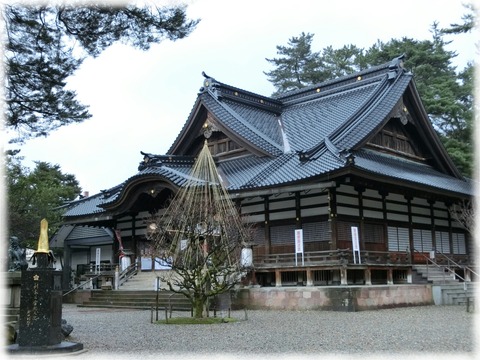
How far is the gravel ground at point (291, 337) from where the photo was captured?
28.2 feet

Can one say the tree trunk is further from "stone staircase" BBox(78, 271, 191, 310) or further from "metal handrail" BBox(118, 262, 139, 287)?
"metal handrail" BBox(118, 262, 139, 287)

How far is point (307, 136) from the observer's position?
24969 millimetres

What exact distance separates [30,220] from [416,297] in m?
13.7

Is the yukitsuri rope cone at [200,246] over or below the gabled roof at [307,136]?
below

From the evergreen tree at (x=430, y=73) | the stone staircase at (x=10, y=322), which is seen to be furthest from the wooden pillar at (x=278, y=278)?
the evergreen tree at (x=430, y=73)

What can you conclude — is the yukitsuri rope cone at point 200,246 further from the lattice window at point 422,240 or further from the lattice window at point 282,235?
the lattice window at point 422,240

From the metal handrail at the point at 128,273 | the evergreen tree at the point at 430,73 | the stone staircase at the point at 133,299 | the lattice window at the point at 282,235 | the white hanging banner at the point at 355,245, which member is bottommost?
the stone staircase at the point at 133,299

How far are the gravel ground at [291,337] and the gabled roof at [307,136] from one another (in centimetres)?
597

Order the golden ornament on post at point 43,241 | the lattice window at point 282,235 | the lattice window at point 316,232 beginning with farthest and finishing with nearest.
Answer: the lattice window at point 282,235 → the lattice window at point 316,232 → the golden ornament on post at point 43,241

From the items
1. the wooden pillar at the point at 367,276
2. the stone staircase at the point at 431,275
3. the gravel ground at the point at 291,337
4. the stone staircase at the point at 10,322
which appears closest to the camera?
the gravel ground at the point at 291,337

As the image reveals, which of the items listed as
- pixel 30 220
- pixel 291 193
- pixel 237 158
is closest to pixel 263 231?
pixel 291 193

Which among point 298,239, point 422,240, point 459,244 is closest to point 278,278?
point 298,239

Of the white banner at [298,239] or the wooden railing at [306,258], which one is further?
the white banner at [298,239]

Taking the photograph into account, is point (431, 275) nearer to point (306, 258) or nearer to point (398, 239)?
point (398, 239)
